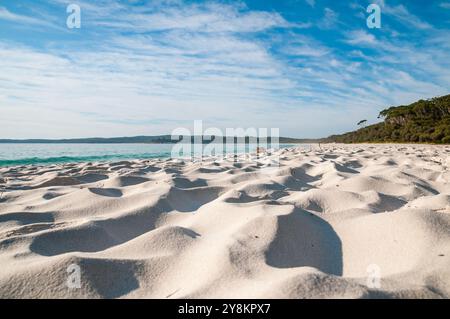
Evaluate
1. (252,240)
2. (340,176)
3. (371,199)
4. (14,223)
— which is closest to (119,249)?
(252,240)

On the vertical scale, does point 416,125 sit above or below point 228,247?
above

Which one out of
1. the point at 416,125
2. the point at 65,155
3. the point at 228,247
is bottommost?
the point at 65,155

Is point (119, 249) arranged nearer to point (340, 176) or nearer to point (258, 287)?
point (258, 287)

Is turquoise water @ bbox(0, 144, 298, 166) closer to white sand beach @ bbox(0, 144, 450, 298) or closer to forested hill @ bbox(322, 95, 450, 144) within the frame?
white sand beach @ bbox(0, 144, 450, 298)

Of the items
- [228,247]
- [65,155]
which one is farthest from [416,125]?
[228,247]

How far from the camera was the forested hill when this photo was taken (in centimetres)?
1830

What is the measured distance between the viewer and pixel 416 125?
22.0 m

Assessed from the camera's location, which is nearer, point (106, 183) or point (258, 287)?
point (258, 287)

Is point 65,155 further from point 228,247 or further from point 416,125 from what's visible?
point 416,125

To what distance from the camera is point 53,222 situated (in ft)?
7.00

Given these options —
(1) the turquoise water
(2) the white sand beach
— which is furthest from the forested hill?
(2) the white sand beach

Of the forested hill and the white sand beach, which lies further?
the forested hill

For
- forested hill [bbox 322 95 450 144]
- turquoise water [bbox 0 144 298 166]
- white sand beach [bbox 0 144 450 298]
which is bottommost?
turquoise water [bbox 0 144 298 166]
